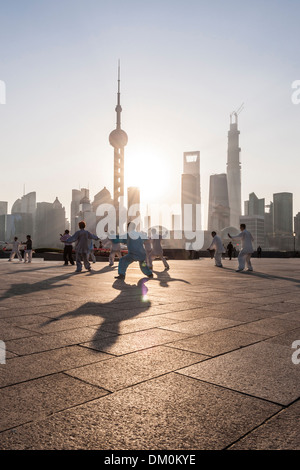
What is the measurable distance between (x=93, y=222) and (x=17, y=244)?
156 m

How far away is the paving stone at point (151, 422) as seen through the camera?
1.84 meters

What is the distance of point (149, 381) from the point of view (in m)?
2.68

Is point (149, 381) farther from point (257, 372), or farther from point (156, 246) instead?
point (156, 246)

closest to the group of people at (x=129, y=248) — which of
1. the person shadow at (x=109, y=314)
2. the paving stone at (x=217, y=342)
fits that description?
the person shadow at (x=109, y=314)

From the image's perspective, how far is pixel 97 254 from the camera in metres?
30.7

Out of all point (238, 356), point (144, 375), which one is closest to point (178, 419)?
point (144, 375)

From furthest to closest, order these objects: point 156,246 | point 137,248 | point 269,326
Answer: point 156,246 < point 137,248 < point 269,326

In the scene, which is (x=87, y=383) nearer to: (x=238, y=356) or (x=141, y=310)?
(x=238, y=356)

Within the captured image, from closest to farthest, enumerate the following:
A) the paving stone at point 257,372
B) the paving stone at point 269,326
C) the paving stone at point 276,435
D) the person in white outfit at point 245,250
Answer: the paving stone at point 276,435, the paving stone at point 257,372, the paving stone at point 269,326, the person in white outfit at point 245,250

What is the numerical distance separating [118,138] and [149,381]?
458ft

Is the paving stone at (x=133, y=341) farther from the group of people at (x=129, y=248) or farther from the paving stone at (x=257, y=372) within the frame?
the group of people at (x=129, y=248)

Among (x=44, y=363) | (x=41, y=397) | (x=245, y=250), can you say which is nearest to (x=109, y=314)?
(x=44, y=363)

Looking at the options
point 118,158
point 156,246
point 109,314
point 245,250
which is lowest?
point 109,314

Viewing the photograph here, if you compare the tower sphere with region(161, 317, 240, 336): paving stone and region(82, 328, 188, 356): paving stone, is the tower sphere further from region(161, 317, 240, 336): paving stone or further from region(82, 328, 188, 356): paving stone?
region(82, 328, 188, 356): paving stone
